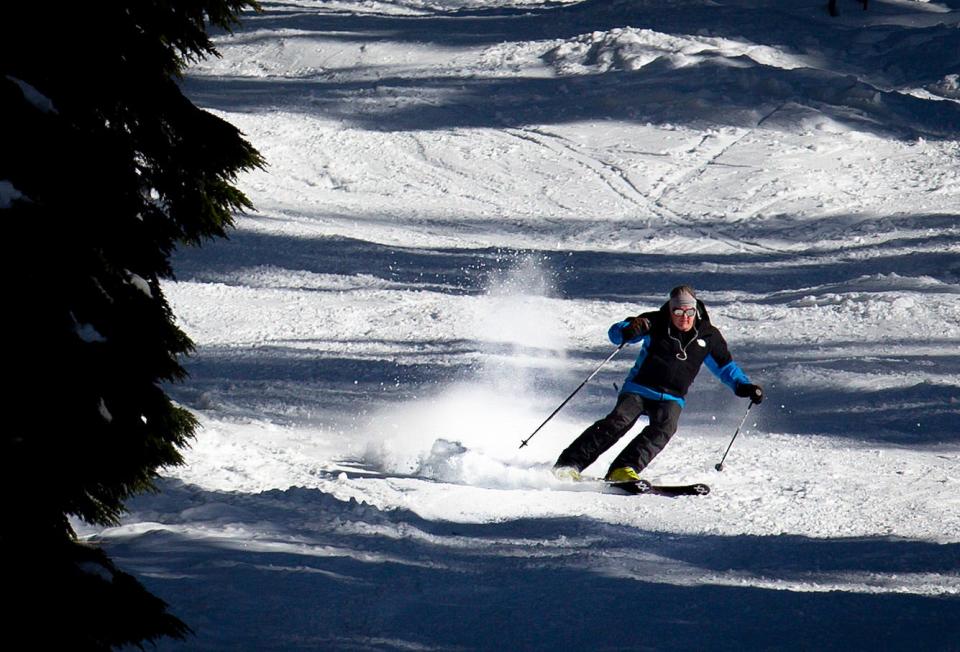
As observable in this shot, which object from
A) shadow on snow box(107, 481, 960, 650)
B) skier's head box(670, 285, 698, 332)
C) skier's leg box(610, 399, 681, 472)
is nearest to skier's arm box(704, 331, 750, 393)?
skier's head box(670, 285, 698, 332)

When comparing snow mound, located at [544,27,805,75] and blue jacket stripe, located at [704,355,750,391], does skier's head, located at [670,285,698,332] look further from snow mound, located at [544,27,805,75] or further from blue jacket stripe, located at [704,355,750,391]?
snow mound, located at [544,27,805,75]

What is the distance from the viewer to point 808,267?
16625 mm

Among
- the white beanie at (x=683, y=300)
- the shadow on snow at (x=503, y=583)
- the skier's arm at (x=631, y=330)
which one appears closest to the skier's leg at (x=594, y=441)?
the skier's arm at (x=631, y=330)

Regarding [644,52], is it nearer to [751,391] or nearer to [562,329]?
[562,329]

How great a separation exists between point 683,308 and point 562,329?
4816mm

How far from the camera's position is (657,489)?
27.4 ft

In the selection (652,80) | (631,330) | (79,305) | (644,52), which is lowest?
(631,330)

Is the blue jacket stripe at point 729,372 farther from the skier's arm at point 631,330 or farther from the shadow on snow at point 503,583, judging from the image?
the shadow on snow at point 503,583

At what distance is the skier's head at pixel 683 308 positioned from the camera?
8984 mm

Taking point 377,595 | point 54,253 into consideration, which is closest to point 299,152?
point 377,595

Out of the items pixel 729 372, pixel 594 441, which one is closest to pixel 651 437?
pixel 594 441

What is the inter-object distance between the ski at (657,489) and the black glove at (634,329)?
1.29 m

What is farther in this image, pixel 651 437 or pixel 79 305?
pixel 651 437

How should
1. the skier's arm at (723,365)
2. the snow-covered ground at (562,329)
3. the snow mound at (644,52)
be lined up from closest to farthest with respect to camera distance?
the snow-covered ground at (562,329)
the skier's arm at (723,365)
the snow mound at (644,52)
